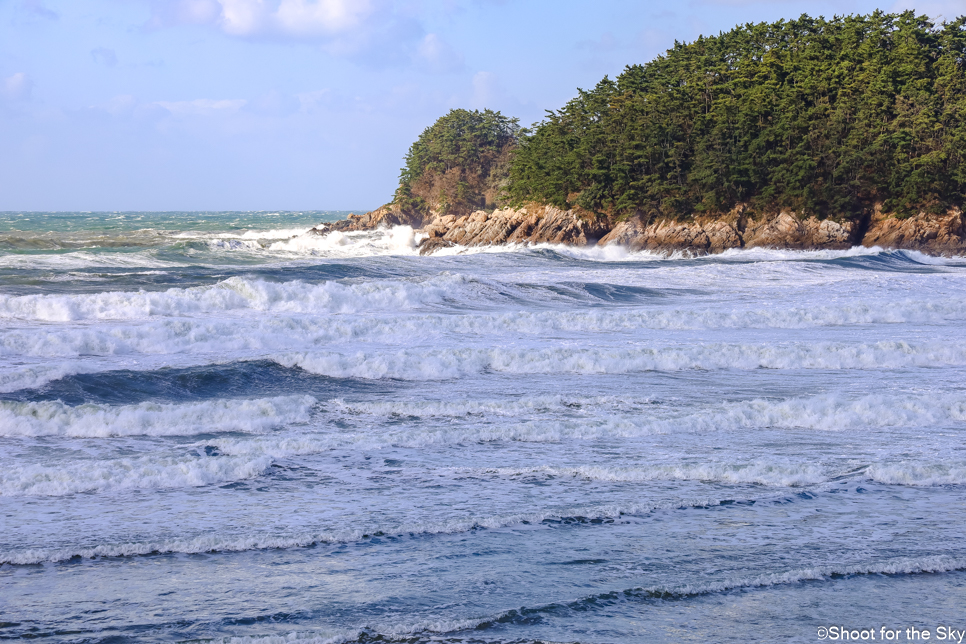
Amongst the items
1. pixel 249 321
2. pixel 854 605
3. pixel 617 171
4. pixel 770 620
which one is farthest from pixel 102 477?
pixel 617 171

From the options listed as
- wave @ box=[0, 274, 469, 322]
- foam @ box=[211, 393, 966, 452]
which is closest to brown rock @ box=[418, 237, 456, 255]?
wave @ box=[0, 274, 469, 322]

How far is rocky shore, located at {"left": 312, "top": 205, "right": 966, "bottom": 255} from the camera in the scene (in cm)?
3672

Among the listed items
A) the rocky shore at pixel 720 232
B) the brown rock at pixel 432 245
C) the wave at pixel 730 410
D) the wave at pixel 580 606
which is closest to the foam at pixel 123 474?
the wave at pixel 730 410

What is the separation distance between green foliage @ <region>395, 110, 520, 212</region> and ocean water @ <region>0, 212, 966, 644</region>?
48583 mm

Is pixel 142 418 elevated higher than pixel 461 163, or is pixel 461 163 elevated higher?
pixel 461 163

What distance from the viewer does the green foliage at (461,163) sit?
203ft

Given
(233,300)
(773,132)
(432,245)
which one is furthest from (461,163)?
(233,300)

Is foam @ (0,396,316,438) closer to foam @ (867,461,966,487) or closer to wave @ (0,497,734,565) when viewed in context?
wave @ (0,497,734,565)

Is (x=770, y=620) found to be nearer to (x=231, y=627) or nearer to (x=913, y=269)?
(x=231, y=627)

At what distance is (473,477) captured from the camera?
20.7 feet

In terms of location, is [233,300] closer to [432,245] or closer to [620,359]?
[620,359]

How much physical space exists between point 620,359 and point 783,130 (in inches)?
1341

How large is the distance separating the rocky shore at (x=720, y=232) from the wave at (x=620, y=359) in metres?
26.8

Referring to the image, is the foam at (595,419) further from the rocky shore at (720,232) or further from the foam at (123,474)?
the rocky shore at (720,232)
